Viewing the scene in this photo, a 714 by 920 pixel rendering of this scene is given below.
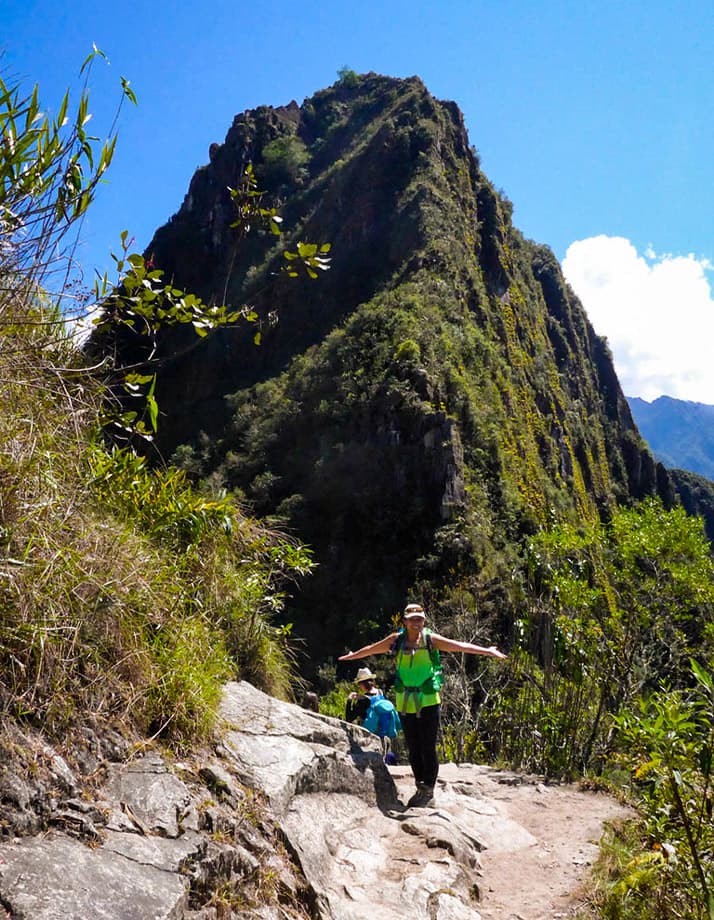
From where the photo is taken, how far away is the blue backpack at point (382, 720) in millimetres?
6531

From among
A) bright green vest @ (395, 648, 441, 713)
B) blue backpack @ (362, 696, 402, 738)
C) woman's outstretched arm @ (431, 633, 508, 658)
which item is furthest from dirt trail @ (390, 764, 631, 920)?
woman's outstretched arm @ (431, 633, 508, 658)

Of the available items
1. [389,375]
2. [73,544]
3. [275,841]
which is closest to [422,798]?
[275,841]

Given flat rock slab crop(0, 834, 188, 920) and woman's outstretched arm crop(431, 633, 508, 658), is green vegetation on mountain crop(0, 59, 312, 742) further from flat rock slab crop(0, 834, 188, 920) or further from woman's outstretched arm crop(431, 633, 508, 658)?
woman's outstretched arm crop(431, 633, 508, 658)

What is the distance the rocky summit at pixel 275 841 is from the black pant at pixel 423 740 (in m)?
0.24

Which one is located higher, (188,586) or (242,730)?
(188,586)

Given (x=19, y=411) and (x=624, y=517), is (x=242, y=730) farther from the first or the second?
(x=624, y=517)

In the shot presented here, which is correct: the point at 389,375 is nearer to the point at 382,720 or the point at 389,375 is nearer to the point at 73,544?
the point at 382,720

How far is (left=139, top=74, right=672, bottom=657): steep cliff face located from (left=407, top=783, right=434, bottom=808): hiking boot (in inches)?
539

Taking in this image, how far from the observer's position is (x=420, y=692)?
5574 millimetres

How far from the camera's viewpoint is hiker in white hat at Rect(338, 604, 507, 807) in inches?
218

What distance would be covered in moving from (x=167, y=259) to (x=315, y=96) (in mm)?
31292

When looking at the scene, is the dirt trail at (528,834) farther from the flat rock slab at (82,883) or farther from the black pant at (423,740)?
the flat rock slab at (82,883)

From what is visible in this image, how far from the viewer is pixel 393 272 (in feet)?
167

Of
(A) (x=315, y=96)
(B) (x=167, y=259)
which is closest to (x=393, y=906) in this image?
(B) (x=167, y=259)
